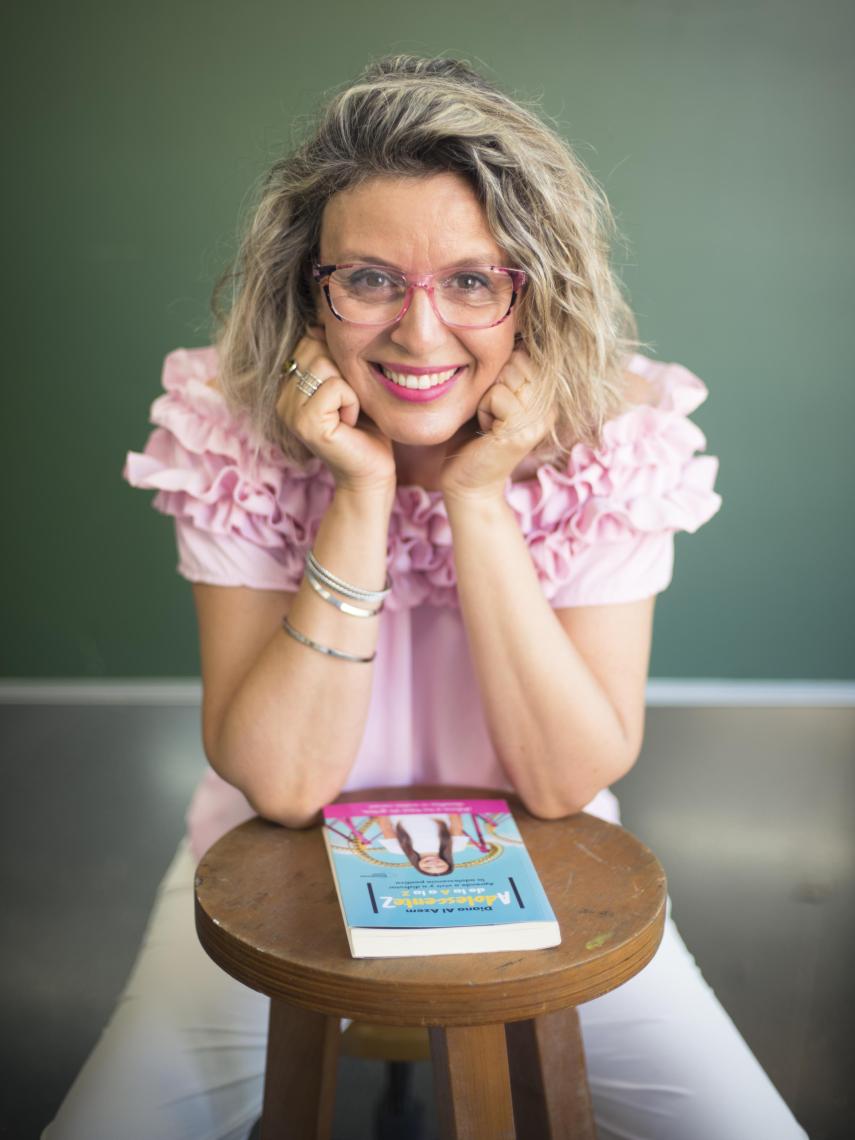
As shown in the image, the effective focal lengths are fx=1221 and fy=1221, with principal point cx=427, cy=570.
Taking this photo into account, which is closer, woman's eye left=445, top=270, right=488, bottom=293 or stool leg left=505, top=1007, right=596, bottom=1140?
stool leg left=505, top=1007, right=596, bottom=1140

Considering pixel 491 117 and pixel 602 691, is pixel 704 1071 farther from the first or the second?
pixel 491 117

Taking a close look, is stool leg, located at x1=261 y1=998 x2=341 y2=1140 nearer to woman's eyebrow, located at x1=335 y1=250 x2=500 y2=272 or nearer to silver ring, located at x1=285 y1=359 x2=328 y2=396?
silver ring, located at x1=285 y1=359 x2=328 y2=396

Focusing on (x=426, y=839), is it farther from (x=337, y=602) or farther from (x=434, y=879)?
(x=337, y=602)

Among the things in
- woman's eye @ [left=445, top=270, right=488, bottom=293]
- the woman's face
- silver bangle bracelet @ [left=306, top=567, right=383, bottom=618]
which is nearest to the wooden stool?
silver bangle bracelet @ [left=306, top=567, right=383, bottom=618]

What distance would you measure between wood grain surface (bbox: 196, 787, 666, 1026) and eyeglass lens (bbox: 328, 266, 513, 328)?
1.92 ft

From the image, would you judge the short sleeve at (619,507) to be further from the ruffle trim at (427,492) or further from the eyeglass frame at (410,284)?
the eyeglass frame at (410,284)

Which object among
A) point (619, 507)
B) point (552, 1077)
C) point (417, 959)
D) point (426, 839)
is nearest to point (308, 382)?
point (619, 507)

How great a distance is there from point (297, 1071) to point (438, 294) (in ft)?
2.77

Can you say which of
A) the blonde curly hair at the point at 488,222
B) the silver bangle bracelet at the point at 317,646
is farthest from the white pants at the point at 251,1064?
the blonde curly hair at the point at 488,222

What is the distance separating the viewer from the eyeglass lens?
137 cm

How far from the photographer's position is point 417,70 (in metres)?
1.43

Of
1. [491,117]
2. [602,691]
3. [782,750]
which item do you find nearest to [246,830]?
[602,691]

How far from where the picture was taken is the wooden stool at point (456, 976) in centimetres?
102

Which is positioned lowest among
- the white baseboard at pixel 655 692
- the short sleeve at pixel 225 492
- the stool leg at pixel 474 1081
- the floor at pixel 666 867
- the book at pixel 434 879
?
the floor at pixel 666 867
